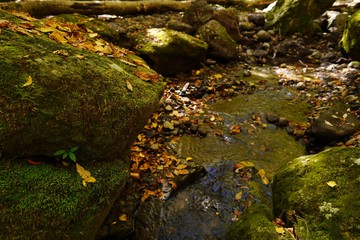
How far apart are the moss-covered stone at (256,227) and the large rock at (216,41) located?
5.65 meters

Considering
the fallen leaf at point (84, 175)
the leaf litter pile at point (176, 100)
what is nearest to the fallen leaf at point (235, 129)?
the leaf litter pile at point (176, 100)

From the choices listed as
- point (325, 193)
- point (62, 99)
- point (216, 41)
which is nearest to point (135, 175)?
point (62, 99)

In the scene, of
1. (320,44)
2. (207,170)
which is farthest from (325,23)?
(207,170)

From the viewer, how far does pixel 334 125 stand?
18.2ft

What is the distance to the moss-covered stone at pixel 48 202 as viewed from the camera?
2.39 m

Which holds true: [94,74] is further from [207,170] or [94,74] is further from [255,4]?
[255,4]

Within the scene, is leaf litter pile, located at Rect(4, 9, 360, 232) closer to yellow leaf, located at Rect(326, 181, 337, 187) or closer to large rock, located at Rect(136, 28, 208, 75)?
yellow leaf, located at Rect(326, 181, 337, 187)

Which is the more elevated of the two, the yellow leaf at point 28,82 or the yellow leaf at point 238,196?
the yellow leaf at point 28,82

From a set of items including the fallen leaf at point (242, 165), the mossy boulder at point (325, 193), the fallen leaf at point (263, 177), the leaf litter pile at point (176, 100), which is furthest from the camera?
the fallen leaf at point (242, 165)

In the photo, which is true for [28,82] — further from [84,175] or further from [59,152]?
[84,175]

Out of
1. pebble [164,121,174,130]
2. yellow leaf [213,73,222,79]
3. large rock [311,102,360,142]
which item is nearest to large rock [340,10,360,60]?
large rock [311,102,360,142]

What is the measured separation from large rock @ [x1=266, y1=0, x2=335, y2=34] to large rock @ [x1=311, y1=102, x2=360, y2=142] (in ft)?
18.7

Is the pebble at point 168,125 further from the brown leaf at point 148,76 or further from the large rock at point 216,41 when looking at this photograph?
the large rock at point 216,41

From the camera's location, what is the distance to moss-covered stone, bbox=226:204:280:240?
2.82 meters
